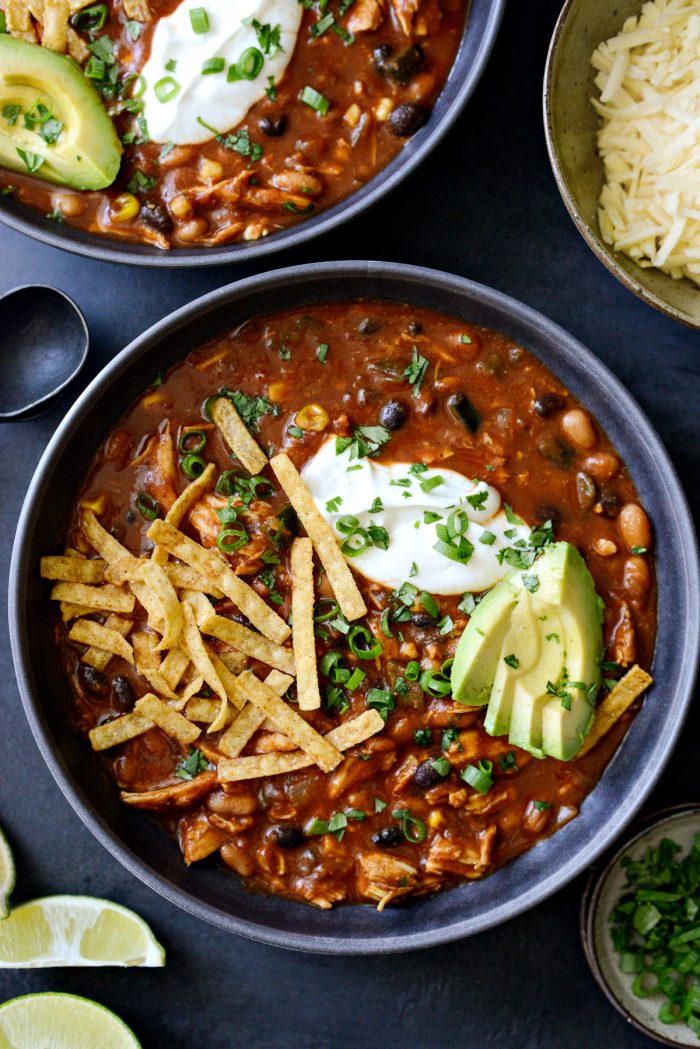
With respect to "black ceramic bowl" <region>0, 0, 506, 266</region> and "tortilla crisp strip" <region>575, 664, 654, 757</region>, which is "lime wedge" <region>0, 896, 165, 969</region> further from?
"black ceramic bowl" <region>0, 0, 506, 266</region>

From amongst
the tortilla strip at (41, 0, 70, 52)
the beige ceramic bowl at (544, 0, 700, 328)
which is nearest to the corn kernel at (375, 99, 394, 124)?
the beige ceramic bowl at (544, 0, 700, 328)

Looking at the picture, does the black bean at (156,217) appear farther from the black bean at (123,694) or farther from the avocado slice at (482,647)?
the avocado slice at (482,647)

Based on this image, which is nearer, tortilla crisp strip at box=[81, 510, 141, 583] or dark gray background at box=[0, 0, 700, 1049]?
tortilla crisp strip at box=[81, 510, 141, 583]

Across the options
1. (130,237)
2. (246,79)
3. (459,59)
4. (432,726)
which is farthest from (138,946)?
(459,59)

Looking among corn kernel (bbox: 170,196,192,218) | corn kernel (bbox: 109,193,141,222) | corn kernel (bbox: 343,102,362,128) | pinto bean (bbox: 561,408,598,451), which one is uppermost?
corn kernel (bbox: 343,102,362,128)

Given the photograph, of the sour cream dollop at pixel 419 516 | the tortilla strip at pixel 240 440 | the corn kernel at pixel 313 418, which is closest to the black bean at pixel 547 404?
the sour cream dollop at pixel 419 516

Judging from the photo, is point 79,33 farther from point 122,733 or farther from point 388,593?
point 122,733

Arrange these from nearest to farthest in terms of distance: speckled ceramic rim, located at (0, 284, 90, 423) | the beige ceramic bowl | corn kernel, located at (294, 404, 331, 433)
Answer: the beige ceramic bowl < corn kernel, located at (294, 404, 331, 433) < speckled ceramic rim, located at (0, 284, 90, 423)
